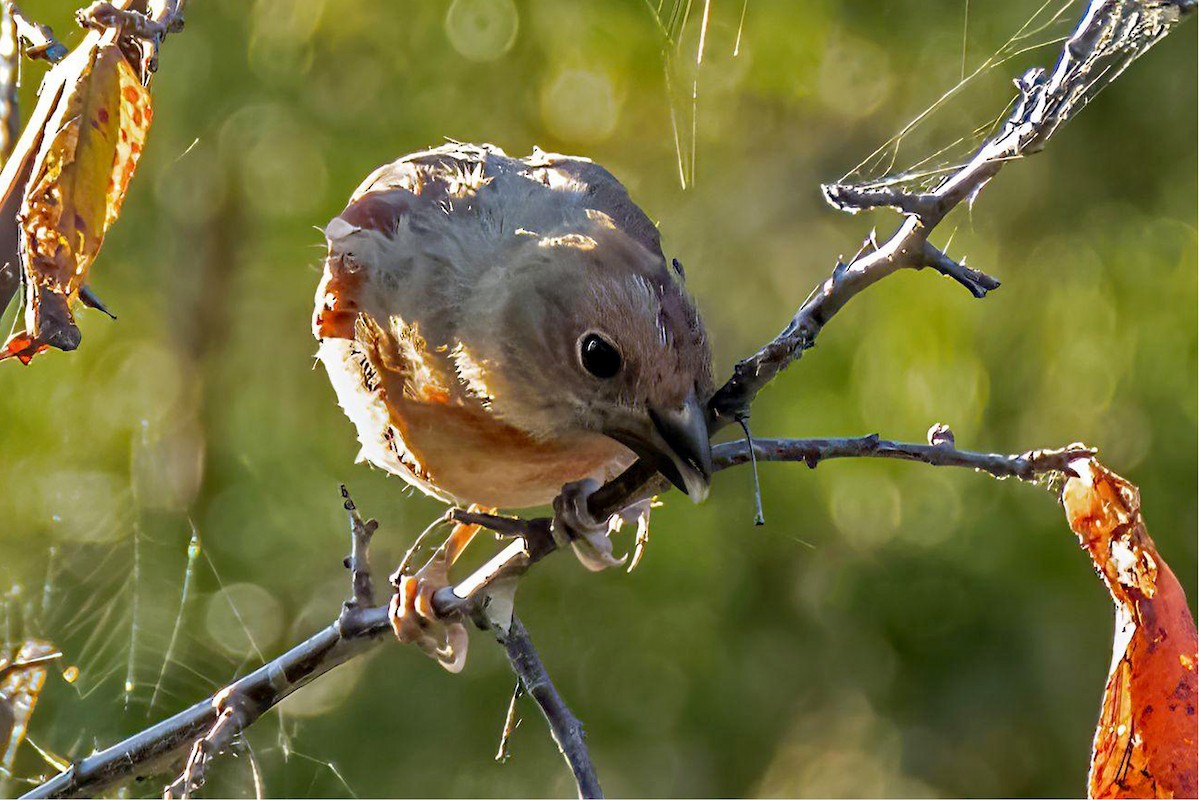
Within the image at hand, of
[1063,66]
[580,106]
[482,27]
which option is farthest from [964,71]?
[482,27]

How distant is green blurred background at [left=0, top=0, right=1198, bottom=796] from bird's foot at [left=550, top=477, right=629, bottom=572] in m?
1.67

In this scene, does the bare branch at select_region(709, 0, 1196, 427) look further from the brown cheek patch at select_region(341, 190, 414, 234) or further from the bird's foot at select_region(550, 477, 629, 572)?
the brown cheek patch at select_region(341, 190, 414, 234)

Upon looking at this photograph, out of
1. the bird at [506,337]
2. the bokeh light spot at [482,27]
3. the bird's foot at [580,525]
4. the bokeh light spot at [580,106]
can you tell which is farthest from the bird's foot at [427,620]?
the bokeh light spot at [482,27]

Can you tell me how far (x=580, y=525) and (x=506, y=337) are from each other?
36 centimetres

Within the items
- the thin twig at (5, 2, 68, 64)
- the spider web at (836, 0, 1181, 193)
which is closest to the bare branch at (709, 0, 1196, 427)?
the spider web at (836, 0, 1181, 193)

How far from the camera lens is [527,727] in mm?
4414

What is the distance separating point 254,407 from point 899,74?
2.63m

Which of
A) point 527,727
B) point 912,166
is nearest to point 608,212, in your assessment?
point 912,166

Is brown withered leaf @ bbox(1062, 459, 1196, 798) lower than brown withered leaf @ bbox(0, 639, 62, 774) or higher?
higher

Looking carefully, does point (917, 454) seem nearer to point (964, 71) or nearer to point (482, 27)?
point (964, 71)

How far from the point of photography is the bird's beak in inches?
79.8

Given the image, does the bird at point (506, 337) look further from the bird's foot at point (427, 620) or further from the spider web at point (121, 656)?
the spider web at point (121, 656)

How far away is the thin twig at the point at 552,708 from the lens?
2090 mm

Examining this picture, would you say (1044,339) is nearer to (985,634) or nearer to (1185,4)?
(985,634)
